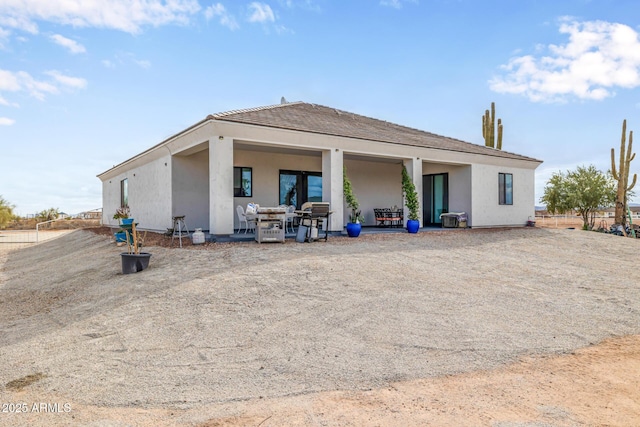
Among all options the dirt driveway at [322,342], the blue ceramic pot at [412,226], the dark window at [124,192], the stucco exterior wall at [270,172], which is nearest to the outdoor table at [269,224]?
the stucco exterior wall at [270,172]

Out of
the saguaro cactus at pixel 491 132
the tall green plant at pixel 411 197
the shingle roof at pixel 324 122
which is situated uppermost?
the saguaro cactus at pixel 491 132

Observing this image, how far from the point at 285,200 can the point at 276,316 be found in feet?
30.0

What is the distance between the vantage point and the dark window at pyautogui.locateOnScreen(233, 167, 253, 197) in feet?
42.7

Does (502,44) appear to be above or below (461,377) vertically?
above

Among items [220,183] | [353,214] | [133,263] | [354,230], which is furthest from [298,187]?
[133,263]

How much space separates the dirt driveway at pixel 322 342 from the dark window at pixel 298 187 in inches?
227

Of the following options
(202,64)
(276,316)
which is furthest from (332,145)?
(276,316)

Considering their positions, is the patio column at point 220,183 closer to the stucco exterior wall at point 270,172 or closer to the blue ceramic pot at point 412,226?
the stucco exterior wall at point 270,172

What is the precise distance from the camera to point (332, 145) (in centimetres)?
1164

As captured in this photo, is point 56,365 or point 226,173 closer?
point 56,365

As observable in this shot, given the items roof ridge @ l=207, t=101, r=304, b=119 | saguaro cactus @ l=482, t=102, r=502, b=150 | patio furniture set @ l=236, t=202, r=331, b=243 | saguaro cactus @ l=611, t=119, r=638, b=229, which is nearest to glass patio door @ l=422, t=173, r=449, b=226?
roof ridge @ l=207, t=101, r=304, b=119

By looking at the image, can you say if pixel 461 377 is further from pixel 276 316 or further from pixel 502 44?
pixel 502 44

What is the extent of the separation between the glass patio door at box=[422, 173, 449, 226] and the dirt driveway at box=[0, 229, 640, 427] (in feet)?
26.3

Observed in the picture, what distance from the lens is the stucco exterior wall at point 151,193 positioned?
504 inches
